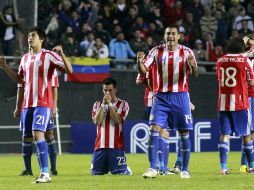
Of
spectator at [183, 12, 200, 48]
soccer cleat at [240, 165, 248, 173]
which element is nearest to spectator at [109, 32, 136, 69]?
spectator at [183, 12, 200, 48]

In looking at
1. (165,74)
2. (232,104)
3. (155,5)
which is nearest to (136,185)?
(165,74)

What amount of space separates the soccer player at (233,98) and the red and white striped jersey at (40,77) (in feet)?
9.38

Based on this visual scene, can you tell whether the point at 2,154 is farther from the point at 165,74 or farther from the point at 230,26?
the point at 165,74

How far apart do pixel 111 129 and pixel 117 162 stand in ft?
1.73

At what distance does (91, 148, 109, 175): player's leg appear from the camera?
16375 mm

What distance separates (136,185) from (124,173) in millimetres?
2935

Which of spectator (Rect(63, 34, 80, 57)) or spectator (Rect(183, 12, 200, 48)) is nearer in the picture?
spectator (Rect(63, 34, 80, 57))

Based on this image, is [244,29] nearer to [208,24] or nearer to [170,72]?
[208,24]

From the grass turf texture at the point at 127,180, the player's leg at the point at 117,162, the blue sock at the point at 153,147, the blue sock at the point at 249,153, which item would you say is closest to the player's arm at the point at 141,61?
the blue sock at the point at 153,147

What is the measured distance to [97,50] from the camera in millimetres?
26219

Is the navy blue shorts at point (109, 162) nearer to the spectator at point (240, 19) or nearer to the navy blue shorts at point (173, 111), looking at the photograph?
the navy blue shorts at point (173, 111)

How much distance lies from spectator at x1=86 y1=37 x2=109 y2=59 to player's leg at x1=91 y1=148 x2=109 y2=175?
9.84 meters

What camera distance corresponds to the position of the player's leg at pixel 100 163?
16375mm

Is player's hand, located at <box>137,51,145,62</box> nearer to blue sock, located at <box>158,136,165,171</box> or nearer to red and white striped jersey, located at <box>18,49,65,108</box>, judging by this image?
red and white striped jersey, located at <box>18,49,65,108</box>
